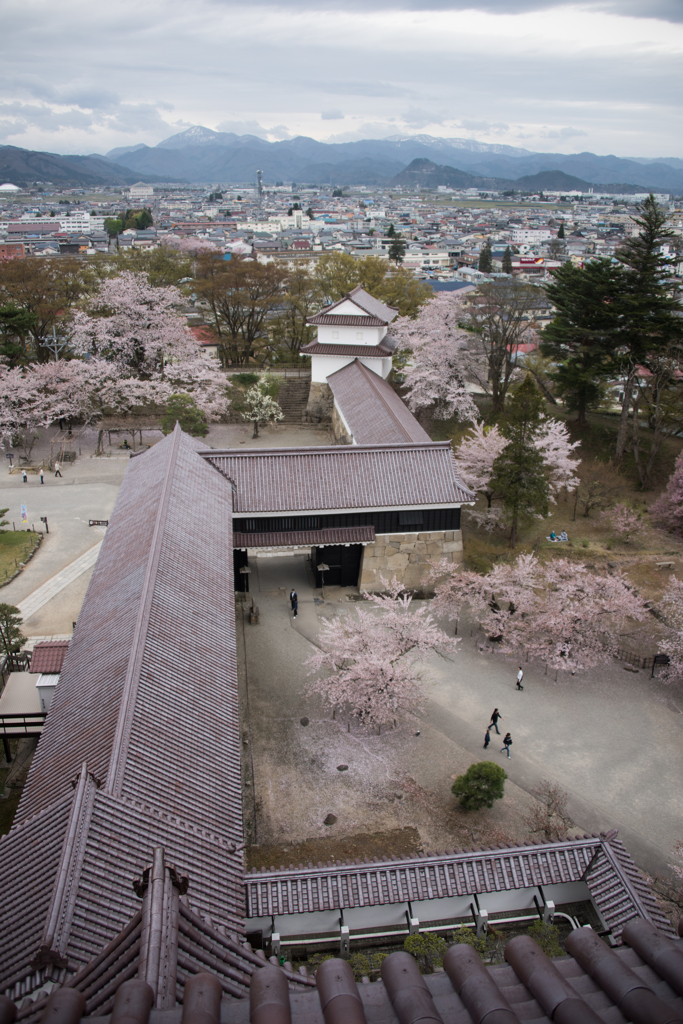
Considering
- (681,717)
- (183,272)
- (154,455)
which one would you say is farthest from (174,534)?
(183,272)

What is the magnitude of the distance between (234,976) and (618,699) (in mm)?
14558

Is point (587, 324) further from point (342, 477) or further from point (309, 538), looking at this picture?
point (309, 538)

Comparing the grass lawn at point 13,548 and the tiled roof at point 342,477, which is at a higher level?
the tiled roof at point 342,477

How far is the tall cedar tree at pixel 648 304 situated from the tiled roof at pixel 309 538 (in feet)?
47.9

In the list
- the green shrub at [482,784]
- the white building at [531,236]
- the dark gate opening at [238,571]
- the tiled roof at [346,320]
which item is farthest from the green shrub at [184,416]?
the white building at [531,236]

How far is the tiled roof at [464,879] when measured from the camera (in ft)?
35.3

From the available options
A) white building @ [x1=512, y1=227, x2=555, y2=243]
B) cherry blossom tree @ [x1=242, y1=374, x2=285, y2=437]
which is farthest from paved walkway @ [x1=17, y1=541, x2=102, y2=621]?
white building @ [x1=512, y1=227, x2=555, y2=243]

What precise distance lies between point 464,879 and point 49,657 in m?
10.2

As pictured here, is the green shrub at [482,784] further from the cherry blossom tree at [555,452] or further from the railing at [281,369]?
the railing at [281,369]

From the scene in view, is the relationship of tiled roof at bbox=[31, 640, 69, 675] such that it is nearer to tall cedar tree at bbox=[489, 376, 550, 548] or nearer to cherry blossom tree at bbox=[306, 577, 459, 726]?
cherry blossom tree at bbox=[306, 577, 459, 726]

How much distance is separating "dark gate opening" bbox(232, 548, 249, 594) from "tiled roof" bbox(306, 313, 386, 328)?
17373 mm

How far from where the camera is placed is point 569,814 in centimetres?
1448

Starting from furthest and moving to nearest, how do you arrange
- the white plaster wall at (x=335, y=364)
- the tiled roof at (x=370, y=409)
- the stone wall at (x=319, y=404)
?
the stone wall at (x=319, y=404) < the white plaster wall at (x=335, y=364) < the tiled roof at (x=370, y=409)

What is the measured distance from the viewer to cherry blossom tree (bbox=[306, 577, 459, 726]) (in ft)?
54.1
